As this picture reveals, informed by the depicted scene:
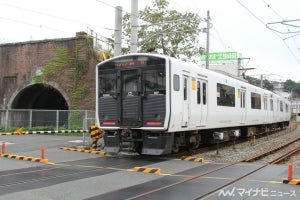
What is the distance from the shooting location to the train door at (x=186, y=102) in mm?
13547

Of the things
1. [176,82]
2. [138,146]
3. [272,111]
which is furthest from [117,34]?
[272,111]

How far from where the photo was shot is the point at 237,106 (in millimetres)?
19859

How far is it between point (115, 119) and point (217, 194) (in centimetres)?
633

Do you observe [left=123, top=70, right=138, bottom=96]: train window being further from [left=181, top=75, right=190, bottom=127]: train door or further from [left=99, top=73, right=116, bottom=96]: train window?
[left=181, top=75, right=190, bottom=127]: train door

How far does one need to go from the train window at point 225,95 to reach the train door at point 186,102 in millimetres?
3419

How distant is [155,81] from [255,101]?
1280 cm

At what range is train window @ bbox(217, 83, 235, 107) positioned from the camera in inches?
677

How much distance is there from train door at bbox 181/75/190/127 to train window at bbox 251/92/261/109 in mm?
10238

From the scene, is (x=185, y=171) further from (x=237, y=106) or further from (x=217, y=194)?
(x=237, y=106)

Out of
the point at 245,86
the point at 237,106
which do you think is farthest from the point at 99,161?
the point at 245,86

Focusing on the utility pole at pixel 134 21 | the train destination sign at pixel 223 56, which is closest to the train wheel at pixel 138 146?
the utility pole at pixel 134 21

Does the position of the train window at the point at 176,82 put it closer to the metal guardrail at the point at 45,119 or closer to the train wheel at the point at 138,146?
the train wheel at the point at 138,146

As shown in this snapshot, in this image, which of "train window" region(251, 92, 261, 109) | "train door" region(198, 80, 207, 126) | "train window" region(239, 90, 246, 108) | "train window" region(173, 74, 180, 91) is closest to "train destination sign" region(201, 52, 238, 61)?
"train window" region(251, 92, 261, 109)

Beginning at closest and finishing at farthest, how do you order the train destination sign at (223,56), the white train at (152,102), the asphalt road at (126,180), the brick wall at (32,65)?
the asphalt road at (126,180) → the white train at (152,102) → the brick wall at (32,65) → the train destination sign at (223,56)
